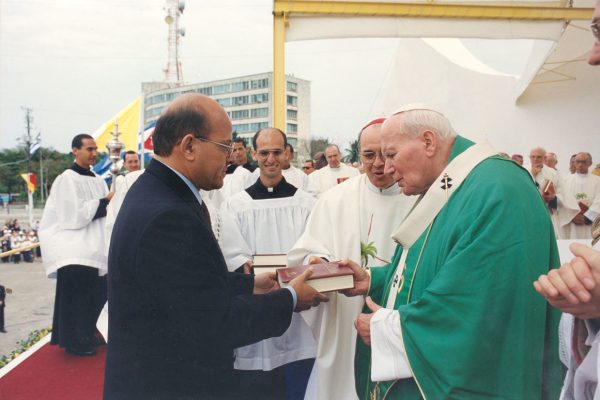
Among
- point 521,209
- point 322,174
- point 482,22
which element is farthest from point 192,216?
point 322,174

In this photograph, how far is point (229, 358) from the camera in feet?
6.48

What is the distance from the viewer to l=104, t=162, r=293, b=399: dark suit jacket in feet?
5.70

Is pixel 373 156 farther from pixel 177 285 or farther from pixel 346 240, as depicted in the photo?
pixel 177 285

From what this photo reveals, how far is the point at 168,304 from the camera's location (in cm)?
175

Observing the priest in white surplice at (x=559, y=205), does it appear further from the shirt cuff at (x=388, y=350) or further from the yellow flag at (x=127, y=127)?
the shirt cuff at (x=388, y=350)

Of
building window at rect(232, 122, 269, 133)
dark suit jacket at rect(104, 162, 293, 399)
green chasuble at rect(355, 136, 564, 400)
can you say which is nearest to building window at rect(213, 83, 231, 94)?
dark suit jacket at rect(104, 162, 293, 399)

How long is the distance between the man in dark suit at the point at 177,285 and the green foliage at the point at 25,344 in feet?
13.1

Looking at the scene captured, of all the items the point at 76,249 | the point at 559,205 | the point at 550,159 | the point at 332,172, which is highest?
the point at 550,159

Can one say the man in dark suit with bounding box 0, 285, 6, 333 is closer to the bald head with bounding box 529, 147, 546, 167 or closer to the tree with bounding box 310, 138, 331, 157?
the bald head with bounding box 529, 147, 546, 167

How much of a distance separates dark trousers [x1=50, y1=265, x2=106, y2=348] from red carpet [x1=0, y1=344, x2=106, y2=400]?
0.59ft

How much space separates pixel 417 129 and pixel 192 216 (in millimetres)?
991

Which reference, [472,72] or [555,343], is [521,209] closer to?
[555,343]

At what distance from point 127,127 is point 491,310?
22.4 ft

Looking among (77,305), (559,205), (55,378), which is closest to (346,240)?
(55,378)
